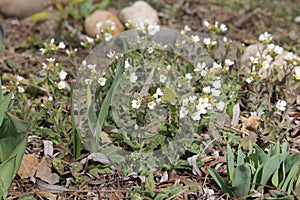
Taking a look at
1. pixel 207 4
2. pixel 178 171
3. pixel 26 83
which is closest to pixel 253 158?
pixel 178 171

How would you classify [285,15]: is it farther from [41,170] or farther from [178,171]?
[41,170]

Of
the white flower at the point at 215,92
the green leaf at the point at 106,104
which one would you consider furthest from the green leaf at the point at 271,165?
the green leaf at the point at 106,104

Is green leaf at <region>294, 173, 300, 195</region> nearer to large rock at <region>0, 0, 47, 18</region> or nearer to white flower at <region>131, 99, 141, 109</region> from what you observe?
white flower at <region>131, 99, 141, 109</region>

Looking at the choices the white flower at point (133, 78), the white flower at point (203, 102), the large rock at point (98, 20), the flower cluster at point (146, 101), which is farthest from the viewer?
the large rock at point (98, 20)

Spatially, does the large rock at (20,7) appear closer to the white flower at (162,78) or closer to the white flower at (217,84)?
the white flower at (162,78)

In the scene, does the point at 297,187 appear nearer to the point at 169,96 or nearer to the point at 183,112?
the point at 183,112

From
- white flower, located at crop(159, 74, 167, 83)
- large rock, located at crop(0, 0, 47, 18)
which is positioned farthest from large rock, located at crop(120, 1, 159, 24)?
white flower, located at crop(159, 74, 167, 83)
